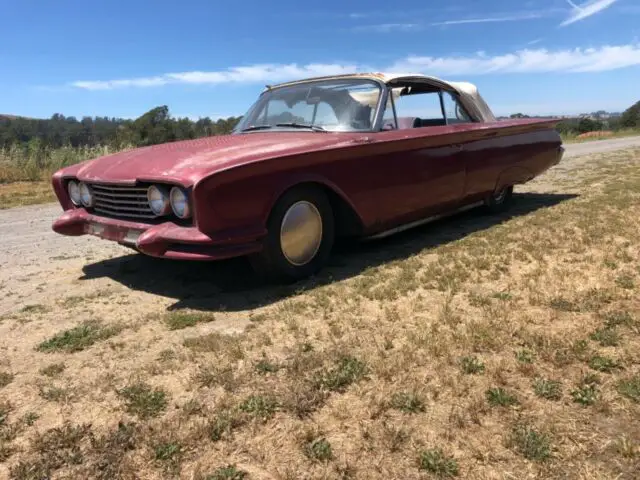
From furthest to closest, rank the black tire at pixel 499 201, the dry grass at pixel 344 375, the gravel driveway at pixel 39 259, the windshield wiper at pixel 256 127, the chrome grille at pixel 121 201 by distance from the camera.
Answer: the black tire at pixel 499 201
the windshield wiper at pixel 256 127
the gravel driveway at pixel 39 259
the chrome grille at pixel 121 201
the dry grass at pixel 344 375

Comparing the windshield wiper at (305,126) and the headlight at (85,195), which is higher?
the windshield wiper at (305,126)

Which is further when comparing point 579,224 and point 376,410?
point 579,224

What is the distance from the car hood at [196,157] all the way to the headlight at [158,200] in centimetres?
7

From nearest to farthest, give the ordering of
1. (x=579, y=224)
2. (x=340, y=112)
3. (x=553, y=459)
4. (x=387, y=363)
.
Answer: (x=553, y=459)
(x=387, y=363)
(x=340, y=112)
(x=579, y=224)

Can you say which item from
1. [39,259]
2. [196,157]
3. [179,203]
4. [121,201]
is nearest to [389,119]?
[196,157]

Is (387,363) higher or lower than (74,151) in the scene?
lower

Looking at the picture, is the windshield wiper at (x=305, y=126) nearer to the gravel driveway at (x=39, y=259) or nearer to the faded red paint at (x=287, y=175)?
the faded red paint at (x=287, y=175)

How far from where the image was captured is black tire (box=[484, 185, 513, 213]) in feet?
19.3

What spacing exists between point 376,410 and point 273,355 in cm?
71

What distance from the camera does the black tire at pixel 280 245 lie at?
11.5 feet

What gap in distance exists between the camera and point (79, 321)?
3186 millimetres

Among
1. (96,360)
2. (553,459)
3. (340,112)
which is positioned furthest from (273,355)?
(340,112)

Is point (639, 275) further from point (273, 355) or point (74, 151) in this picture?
point (74, 151)

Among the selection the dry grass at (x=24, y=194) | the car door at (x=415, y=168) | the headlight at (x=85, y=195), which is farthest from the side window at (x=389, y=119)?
the dry grass at (x=24, y=194)
